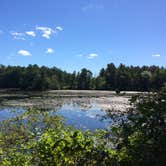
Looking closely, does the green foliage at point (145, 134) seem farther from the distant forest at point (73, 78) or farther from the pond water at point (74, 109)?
the distant forest at point (73, 78)

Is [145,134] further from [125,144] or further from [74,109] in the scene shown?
[74,109]

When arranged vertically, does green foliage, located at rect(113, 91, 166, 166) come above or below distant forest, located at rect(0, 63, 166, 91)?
below

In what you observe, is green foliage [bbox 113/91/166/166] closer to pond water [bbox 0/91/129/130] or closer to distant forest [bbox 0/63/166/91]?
pond water [bbox 0/91/129/130]

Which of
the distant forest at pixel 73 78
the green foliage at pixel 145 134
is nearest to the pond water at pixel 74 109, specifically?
the green foliage at pixel 145 134

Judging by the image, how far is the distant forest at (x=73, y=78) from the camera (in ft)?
460

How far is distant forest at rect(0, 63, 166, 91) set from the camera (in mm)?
140250

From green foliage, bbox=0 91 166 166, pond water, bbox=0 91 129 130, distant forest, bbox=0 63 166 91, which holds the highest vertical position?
distant forest, bbox=0 63 166 91

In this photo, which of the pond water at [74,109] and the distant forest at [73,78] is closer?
the pond water at [74,109]

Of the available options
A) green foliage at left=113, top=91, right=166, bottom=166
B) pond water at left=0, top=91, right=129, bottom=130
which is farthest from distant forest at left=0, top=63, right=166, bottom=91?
green foliage at left=113, top=91, right=166, bottom=166

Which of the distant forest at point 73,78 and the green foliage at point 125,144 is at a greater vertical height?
the distant forest at point 73,78

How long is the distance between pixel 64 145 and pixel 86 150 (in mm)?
483

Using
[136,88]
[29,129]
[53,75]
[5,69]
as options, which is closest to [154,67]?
[136,88]

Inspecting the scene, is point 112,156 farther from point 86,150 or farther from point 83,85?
point 83,85

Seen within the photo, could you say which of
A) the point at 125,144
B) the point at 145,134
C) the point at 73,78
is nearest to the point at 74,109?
the point at 125,144
